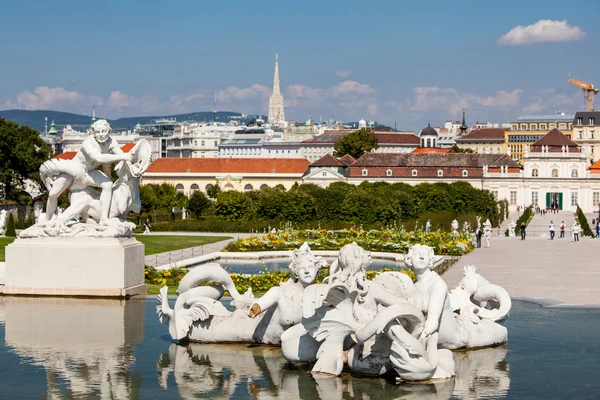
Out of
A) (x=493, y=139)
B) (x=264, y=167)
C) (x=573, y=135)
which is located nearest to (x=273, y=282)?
(x=264, y=167)

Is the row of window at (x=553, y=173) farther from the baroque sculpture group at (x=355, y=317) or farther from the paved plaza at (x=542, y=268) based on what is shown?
the baroque sculpture group at (x=355, y=317)

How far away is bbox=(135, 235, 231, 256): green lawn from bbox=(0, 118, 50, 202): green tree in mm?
16380

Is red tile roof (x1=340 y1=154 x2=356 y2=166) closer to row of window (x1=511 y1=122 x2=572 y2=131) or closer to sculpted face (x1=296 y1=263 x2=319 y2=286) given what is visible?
row of window (x1=511 y1=122 x2=572 y2=131)

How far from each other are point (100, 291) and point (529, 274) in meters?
13.8

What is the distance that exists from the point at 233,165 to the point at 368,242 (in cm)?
7962

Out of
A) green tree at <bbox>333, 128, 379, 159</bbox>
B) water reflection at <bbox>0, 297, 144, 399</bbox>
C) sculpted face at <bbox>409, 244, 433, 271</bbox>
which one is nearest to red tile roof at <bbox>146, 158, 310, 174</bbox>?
green tree at <bbox>333, 128, 379, 159</bbox>

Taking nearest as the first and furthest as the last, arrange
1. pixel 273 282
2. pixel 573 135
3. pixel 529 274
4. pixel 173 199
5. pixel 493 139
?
pixel 273 282 → pixel 529 274 → pixel 173 199 → pixel 573 135 → pixel 493 139

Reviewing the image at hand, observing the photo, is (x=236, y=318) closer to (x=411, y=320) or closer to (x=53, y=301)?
(x=411, y=320)

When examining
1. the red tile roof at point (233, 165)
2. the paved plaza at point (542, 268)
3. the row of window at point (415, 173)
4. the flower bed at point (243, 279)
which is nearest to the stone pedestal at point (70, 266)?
the flower bed at point (243, 279)

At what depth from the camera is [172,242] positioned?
39312 millimetres

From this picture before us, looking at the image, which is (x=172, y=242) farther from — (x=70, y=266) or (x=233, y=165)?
(x=233, y=165)

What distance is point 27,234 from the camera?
651 inches

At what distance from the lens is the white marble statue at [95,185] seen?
1631cm

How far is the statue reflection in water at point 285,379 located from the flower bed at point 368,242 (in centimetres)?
2220
